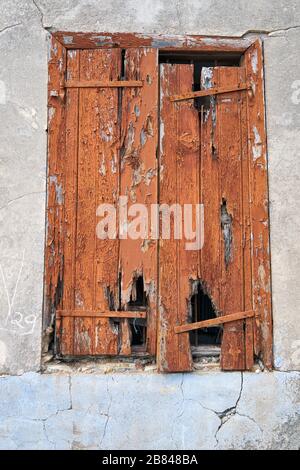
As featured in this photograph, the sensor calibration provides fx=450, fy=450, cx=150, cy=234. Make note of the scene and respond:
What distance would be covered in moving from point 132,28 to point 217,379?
7.11 ft

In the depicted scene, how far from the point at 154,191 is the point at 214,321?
0.85 meters

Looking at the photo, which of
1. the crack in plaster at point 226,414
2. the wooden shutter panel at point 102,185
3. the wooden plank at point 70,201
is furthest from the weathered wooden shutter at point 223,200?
the wooden plank at point 70,201

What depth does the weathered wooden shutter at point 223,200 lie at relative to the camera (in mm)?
2662

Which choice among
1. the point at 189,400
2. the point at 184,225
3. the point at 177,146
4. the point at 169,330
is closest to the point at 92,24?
the point at 177,146

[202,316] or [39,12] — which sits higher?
[39,12]

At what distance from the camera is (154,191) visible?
2707 mm

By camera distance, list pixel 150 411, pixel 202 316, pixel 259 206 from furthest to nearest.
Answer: pixel 202 316
pixel 259 206
pixel 150 411

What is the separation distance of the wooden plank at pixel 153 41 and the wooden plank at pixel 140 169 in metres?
0.06

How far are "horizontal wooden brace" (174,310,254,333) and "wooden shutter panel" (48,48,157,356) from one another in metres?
0.19

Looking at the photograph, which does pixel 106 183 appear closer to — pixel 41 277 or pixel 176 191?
pixel 176 191

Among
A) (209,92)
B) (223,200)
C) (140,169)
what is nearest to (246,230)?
(223,200)

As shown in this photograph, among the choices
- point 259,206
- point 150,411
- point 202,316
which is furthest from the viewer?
point 202,316

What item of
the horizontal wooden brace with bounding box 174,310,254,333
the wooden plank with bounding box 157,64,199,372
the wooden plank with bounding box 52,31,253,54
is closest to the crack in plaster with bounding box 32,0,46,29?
the wooden plank with bounding box 52,31,253,54

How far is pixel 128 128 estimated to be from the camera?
108 inches
